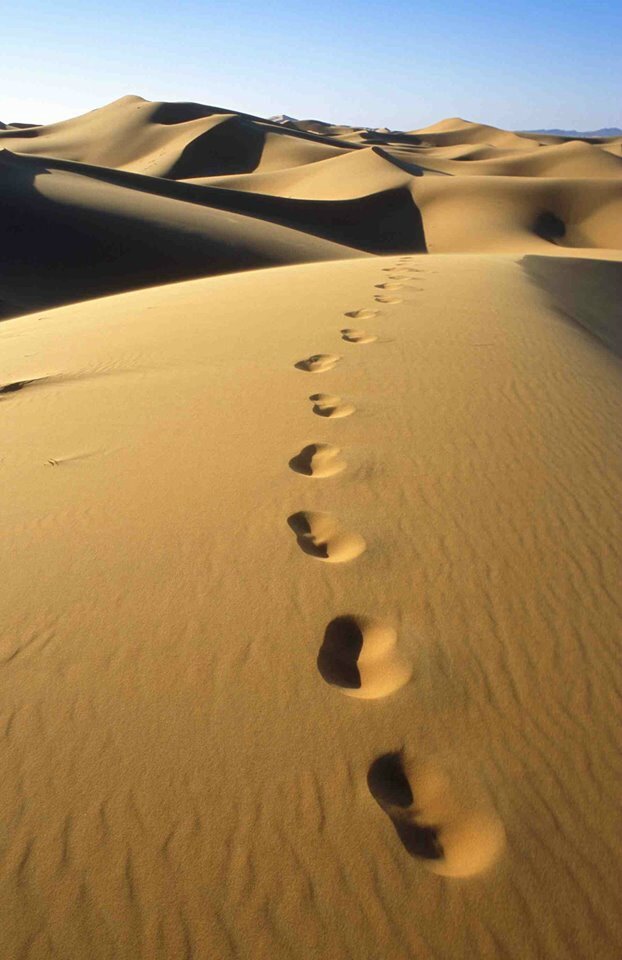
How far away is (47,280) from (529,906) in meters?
12.0

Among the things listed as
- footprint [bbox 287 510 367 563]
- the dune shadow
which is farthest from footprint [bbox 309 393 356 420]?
the dune shadow

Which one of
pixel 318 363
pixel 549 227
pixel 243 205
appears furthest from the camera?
pixel 549 227

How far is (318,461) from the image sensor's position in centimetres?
278

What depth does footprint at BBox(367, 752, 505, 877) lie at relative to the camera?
1.39m

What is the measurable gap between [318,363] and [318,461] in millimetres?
1268

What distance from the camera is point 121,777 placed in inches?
58.4

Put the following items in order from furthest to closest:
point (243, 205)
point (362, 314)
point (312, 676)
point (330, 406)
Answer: point (243, 205), point (362, 314), point (330, 406), point (312, 676)

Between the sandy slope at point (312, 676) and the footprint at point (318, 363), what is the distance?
372 millimetres

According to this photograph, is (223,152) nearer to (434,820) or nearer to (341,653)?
(341,653)

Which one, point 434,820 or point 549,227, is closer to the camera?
point 434,820

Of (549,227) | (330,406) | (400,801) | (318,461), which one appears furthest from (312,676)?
(549,227)

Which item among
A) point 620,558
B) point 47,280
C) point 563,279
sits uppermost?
point 620,558

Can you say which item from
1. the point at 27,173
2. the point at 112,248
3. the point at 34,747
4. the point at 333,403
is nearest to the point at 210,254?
the point at 112,248

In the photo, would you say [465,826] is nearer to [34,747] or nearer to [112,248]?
[34,747]
